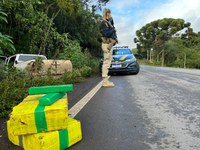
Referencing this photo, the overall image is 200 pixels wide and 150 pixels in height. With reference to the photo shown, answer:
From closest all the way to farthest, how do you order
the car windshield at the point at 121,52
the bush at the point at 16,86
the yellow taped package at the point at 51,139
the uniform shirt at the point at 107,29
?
the yellow taped package at the point at 51,139, the bush at the point at 16,86, the uniform shirt at the point at 107,29, the car windshield at the point at 121,52

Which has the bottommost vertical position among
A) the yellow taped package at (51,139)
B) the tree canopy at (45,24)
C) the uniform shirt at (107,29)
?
the yellow taped package at (51,139)

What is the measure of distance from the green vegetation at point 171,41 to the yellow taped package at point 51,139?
2148 inches

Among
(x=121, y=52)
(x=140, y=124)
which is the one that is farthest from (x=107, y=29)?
(x=121, y=52)

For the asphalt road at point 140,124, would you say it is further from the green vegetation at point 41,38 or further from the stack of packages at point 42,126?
the green vegetation at point 41,38

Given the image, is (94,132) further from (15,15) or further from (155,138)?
(15,15)

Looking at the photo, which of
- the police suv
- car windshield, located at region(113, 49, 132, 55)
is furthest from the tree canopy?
the police suv

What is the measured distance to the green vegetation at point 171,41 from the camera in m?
56.8

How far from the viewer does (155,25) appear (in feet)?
200

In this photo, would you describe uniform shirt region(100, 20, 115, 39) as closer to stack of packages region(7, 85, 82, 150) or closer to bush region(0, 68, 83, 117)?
bush region(0, 68, 83, 117)

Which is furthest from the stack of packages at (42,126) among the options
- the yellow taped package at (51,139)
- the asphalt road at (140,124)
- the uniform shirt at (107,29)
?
the uniform shirt at (107,29)

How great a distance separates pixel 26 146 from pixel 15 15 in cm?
1074

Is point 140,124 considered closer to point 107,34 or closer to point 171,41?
point 107,34

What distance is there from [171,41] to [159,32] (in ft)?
13.7

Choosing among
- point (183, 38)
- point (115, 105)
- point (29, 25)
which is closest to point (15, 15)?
point (29, 25)
